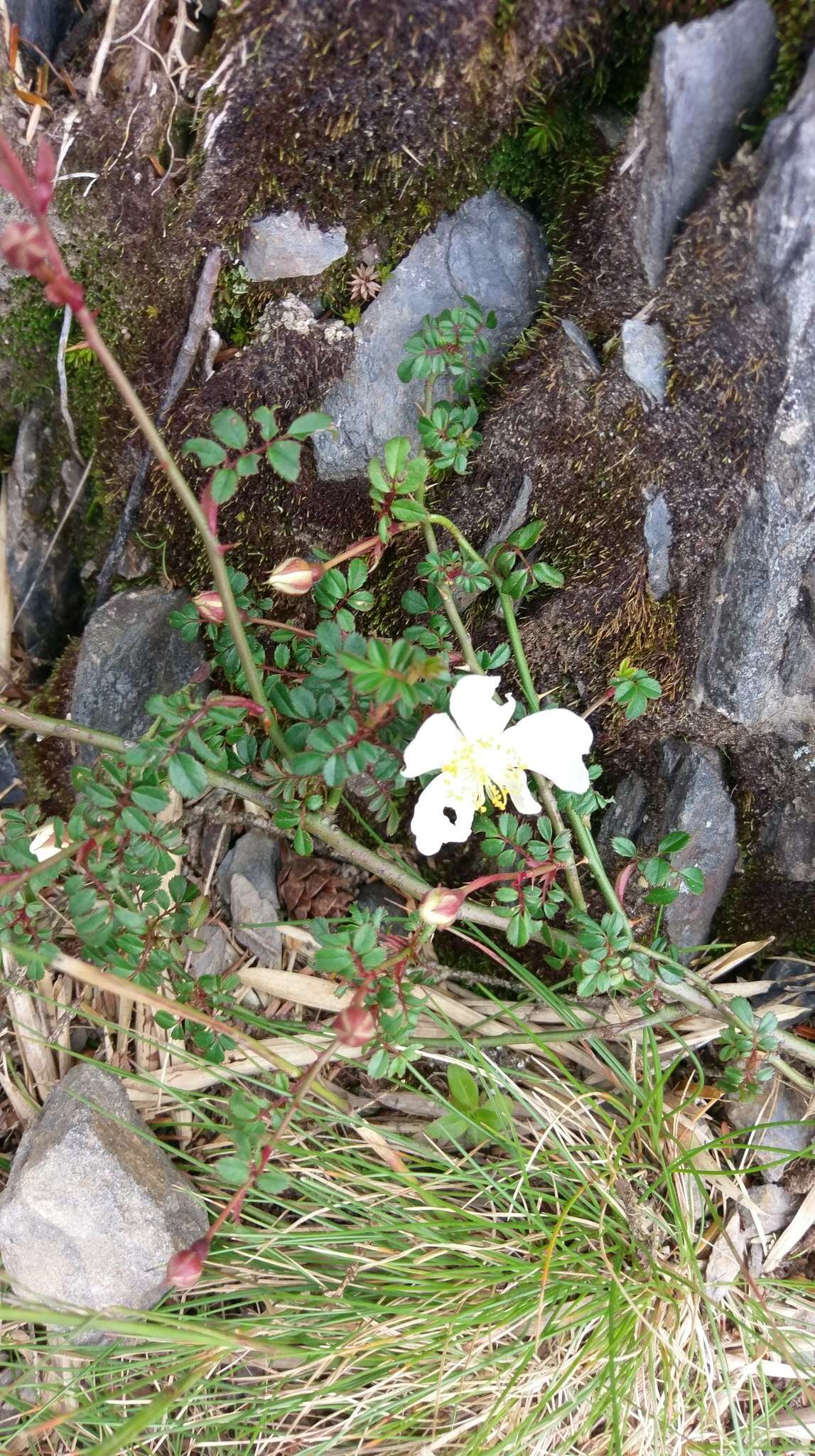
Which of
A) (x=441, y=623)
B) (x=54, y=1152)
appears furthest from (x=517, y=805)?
(x=54, y=1152)

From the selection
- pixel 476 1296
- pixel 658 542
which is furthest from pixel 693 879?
pixel 476 1296

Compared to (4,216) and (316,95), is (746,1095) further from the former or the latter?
(4,216)

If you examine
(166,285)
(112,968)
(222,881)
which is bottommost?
(222,881)

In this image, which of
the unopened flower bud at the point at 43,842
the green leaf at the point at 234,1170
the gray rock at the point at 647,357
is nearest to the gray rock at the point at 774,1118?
the green leaf at the point at 234,1170

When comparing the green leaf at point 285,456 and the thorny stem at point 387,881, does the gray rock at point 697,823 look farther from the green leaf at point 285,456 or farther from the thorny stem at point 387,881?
the green leaf at point 285,456

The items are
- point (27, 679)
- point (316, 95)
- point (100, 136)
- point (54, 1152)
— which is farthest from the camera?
point (27, 679)

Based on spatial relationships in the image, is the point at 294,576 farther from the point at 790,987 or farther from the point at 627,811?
the point at 790,987
